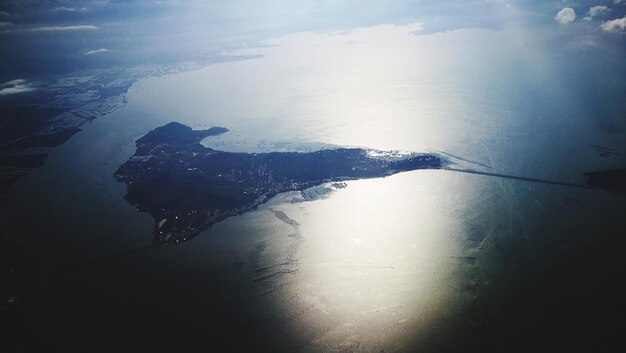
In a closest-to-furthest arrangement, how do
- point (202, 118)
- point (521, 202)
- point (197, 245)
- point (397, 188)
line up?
point (197, 245)
point (521, 202)
point (397, 188)
point (202, 118)

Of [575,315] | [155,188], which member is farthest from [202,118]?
[575,315]

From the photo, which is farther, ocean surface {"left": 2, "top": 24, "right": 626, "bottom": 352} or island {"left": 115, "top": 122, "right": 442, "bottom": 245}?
island {"left": 115, "top": 122, "right": 442, "bottom": 245}

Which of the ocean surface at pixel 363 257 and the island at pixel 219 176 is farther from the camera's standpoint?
the island at pixel 219 176

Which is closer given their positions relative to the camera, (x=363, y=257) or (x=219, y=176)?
(x=363, y=257)

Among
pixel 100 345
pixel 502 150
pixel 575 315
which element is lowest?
pixel 100 345

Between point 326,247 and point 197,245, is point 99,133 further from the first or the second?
point 326,247
